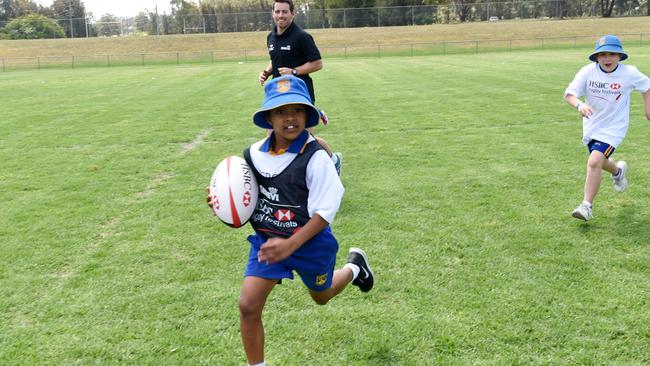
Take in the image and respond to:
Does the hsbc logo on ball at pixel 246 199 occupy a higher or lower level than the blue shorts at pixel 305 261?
higher

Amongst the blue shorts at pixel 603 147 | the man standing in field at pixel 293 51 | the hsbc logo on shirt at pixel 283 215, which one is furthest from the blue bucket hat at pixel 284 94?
the blue shorts at pixel 603 147

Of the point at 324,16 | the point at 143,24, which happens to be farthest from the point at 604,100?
the point at 143,24

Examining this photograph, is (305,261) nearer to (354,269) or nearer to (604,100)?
(354,269)

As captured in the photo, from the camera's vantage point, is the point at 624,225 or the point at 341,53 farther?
the point at 341,53

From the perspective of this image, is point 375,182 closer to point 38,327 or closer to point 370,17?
point 38,327

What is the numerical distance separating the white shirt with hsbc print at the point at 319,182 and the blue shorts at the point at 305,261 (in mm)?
249

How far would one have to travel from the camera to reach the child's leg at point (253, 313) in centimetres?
293

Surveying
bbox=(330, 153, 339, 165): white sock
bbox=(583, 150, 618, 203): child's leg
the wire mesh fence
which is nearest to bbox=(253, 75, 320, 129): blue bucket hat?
bbox=(330, 153, 339, 165): white sock

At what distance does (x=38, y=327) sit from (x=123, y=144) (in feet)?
22.1

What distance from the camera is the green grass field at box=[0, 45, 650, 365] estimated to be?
132 inches

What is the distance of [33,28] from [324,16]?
3724cm

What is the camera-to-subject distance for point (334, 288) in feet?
11.4

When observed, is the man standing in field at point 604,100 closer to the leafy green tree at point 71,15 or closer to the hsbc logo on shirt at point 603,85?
the hsbc logo on shirt at point 603,85

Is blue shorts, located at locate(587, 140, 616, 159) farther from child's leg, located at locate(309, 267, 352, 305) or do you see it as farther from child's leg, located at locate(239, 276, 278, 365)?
child's leg, located at locate(239, 276, 278, 365)
